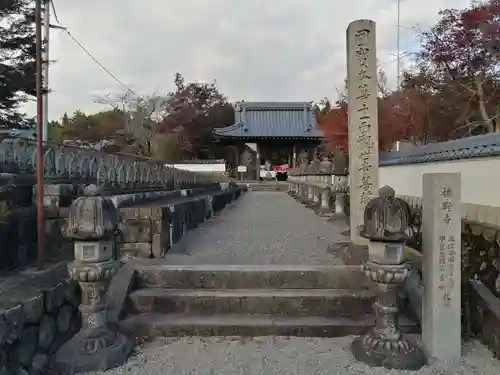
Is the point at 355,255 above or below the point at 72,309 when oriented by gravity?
above

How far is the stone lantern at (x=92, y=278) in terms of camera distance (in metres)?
3.07

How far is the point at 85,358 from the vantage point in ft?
10.1

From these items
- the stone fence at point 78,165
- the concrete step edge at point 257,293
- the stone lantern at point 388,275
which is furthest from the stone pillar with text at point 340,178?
the stone lantern at point 388,275

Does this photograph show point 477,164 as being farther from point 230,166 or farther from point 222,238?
point 230,166

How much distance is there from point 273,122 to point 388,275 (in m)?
36.1

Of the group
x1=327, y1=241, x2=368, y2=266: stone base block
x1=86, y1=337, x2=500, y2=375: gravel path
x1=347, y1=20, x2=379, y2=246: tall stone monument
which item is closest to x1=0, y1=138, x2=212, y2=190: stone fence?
x1=86, y1=337, x2=500, y2=375: gravel path

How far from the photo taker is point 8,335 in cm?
258

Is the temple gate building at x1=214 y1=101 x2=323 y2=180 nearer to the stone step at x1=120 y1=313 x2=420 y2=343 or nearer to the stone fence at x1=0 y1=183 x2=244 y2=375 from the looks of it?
the stone step at x1=120 y1=313 x2=420 y2=343

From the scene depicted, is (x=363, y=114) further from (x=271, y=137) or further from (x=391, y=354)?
(x=271, y=137)

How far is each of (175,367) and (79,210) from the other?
1467mm

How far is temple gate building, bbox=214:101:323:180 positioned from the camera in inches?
1391

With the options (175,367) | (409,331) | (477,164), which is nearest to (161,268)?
(175,367)

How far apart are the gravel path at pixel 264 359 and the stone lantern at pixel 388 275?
0.32ft

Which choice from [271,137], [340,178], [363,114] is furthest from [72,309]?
[271,137]
